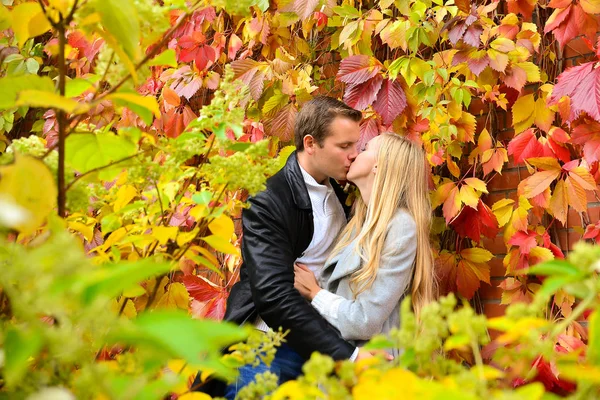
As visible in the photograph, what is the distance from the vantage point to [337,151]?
2.12 meters

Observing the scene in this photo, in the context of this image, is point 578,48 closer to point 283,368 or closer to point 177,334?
point 283,368

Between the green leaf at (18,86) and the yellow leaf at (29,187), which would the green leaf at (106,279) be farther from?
the green leaf at (18,86)

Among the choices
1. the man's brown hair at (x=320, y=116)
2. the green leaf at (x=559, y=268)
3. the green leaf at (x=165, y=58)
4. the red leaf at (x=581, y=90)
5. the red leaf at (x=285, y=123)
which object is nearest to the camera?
the green leaf at (x=559, y=268)

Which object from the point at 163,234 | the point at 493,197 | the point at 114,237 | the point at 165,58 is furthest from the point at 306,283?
the point at 165,58

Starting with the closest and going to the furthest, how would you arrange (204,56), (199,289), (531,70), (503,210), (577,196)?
Result: (577,196) → (531,70) → (503,210) → (199,289) → (204,56)

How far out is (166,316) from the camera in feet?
1.54

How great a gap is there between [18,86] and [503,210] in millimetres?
1634

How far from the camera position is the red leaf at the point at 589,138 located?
6.14 feet

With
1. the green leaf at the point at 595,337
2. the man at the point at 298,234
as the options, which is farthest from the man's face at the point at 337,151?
the green leaf at the point at 595,337

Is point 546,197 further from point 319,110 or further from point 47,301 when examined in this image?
point 47,301

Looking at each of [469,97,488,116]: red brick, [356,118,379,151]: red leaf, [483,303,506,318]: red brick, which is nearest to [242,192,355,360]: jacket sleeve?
[356,118,379,151]: red leaf

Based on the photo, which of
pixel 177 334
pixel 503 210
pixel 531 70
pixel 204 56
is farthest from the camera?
pixel 204 56

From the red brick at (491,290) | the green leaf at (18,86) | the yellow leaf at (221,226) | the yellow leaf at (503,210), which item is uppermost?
the green leaf at (18,86)

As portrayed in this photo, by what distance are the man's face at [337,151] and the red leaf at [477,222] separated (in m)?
0.37
